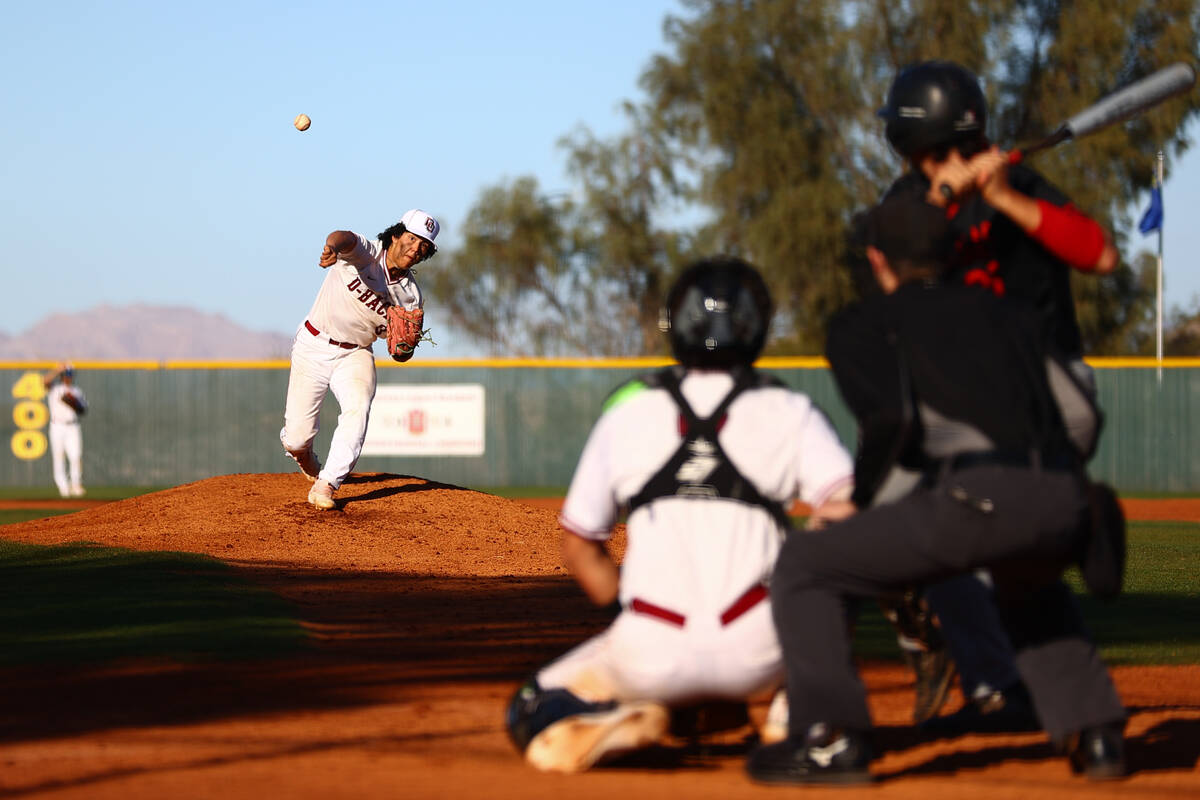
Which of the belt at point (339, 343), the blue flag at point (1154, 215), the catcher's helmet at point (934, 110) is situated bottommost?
the belt at point (339, 343)

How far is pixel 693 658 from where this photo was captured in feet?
10.6

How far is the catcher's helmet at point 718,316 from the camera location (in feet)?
10.9

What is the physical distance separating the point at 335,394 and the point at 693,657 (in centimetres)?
668

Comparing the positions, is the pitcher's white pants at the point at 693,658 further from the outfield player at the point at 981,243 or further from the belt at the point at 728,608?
the outfield player at the point at 981,243

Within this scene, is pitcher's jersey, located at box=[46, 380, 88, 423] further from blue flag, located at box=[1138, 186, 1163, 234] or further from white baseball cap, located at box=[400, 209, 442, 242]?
blue flag, located at box=[1138, 186, 1163, 234]

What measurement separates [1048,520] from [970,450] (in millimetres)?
248

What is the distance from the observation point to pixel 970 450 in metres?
3.19

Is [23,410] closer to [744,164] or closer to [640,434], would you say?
[744,164]

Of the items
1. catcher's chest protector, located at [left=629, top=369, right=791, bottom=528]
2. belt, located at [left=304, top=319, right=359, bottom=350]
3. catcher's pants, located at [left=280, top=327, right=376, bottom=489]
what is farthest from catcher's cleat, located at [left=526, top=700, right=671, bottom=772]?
belt, located at [left=304, top=319, right=359, bottom=350]

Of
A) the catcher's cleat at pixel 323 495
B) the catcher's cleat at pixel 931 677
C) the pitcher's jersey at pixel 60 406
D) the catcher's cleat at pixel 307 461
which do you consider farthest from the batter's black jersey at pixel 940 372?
the pitcher's jersey at pixel 60 406

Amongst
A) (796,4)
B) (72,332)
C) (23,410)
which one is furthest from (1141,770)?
(72,332)

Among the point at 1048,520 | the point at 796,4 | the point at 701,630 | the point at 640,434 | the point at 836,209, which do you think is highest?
the point at 796,4

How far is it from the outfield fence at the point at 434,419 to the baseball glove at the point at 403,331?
45.9ft

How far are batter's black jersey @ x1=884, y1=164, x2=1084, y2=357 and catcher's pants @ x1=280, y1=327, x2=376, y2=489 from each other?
20.4 feet
